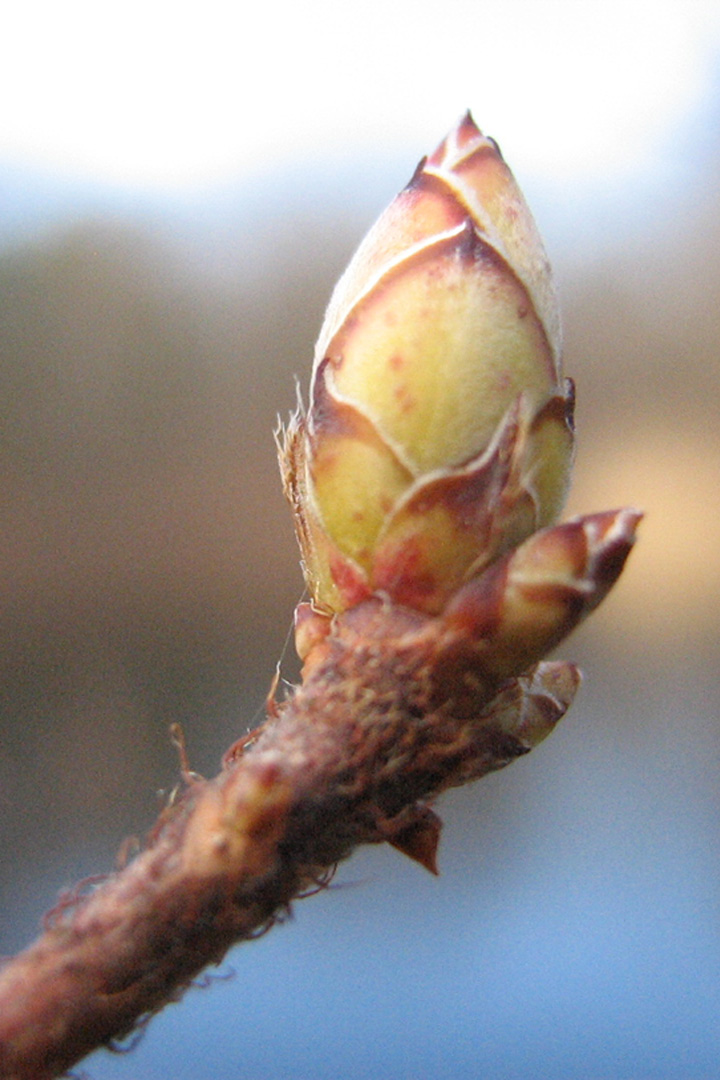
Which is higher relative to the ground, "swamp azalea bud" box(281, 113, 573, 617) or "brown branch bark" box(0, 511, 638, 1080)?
"swamp azalea bud" box(281, 113, 573, 617)

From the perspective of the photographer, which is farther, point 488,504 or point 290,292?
point 290,292

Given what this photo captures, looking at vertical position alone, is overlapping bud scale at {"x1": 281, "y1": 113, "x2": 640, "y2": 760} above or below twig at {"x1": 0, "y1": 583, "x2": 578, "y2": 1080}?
above

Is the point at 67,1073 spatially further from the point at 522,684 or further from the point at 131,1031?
the point at 522,684

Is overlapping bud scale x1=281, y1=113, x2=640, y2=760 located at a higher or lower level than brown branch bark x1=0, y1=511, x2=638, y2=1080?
higher

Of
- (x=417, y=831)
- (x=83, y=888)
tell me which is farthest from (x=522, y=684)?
(x=83, y=888)

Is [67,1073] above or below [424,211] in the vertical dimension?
below
